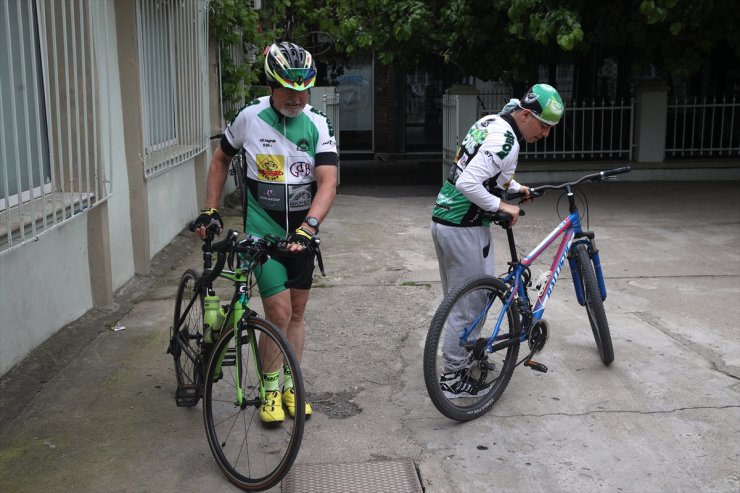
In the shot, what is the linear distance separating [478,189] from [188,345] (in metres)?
1.71

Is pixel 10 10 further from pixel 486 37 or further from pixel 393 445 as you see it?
pixel 486 37

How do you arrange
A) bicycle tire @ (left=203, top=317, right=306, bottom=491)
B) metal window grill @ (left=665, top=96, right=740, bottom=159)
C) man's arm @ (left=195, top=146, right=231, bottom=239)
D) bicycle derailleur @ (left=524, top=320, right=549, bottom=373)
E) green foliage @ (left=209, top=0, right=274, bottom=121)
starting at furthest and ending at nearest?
metal window grill @ (left=665, top=96, right=740, bottom=159) → green foliage @ (left=209, top=0, right=274, bottom=121) → bicycle derailleur @ (left=524, top=320, right=549, bottom=373) → man's arm @ (left=195, top=146, right=231, bottom=239) → bicycle tire @ (left=203, top=317, right=306, bottom=491)

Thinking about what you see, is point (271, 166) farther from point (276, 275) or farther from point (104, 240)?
point (104, 240)

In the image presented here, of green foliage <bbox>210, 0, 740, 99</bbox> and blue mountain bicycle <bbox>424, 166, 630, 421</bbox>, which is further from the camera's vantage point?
green foliage <bbox>210, 0, 740, 99</bbox>

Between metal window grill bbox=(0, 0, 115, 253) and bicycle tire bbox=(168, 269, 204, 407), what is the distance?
87 cm

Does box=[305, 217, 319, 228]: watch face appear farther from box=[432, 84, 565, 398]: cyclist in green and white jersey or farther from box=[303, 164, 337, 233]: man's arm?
box=[432, 84, 565, 398]: cyclist in green and white jersey

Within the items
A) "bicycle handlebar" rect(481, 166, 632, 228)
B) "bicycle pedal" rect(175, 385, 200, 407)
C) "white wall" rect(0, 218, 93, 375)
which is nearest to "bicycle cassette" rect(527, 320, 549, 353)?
"bicycle handlebar" rect(481, 166, 632, 228)

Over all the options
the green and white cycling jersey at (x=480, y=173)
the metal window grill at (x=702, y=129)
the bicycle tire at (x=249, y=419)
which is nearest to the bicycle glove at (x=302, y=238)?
the bicycle tire at (x=249, y=419)

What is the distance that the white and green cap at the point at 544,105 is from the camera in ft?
14.4

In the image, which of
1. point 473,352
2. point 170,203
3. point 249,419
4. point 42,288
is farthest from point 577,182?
point 170,203

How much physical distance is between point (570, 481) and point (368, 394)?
4.51 feet

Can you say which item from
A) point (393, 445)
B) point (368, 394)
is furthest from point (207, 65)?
point (393, 445)

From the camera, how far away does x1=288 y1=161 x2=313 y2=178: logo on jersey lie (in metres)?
4.19

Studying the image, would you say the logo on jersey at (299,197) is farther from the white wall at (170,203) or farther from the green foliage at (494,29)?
the green foliage at (494,29)
